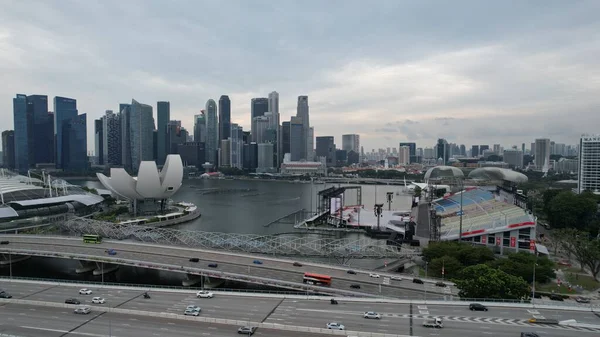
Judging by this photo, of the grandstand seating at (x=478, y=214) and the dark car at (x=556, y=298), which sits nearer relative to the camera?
the dark car at (x=556, y=298)

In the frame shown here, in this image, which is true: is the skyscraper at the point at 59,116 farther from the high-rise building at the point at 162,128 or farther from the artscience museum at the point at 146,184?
the artscience museum at the point at 146,184

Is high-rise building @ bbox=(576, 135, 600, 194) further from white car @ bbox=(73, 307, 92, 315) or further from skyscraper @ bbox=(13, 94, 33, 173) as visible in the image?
skyscraper @ bbox=(13, 94, 33, 173)

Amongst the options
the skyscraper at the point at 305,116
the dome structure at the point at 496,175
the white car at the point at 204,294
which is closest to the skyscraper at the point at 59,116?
the skyscraper at the point at 305,116

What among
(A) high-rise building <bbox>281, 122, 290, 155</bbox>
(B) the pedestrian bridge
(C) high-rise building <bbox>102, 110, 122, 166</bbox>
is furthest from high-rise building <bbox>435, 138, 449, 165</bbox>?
(B) the pedestrian bridge

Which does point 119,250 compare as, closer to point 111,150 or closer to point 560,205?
point 560,205

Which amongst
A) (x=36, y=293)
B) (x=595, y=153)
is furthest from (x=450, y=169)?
(x=36, y=293)
